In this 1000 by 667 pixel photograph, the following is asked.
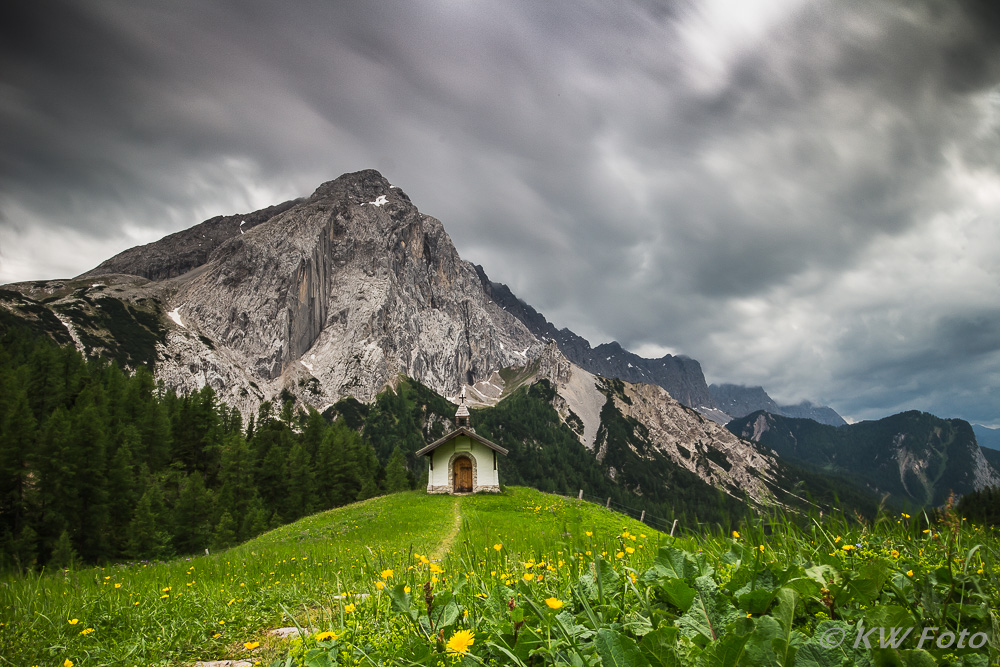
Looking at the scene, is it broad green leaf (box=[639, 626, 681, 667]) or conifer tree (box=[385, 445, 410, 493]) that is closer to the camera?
broad green leaf (box=[639, 626, 681, 667])

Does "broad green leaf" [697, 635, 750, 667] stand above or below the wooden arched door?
above

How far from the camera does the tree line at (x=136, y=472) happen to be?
38406 millimetres

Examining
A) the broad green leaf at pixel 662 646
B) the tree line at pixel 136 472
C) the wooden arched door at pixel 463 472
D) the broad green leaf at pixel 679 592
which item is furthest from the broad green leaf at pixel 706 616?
the wooden arched door at pixel 463 472

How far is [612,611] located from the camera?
2412 mm

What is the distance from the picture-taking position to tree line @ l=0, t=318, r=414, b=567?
38406 mm

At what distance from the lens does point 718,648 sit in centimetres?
148

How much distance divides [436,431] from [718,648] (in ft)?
618

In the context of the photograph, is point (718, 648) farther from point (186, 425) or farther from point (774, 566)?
point (186, 425)

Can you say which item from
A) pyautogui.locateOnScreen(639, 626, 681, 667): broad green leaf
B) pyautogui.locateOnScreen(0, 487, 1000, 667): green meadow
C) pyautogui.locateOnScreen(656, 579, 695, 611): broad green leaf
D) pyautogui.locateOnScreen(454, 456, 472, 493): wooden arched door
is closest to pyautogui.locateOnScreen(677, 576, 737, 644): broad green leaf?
pyautogui.locateOnScreen(0, 487, 1000, 667): green meadow

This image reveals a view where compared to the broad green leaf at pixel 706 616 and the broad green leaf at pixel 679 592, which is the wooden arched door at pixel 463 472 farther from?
the broad green leaf at pixel 706 616

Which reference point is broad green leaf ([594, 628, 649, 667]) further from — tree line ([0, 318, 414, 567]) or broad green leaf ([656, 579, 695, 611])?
tree line ([0, 318, 414, 567])

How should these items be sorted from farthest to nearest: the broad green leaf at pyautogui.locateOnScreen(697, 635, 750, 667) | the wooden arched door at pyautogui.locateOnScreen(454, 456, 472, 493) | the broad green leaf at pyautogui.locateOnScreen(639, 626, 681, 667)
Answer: the wooden arched door at pyautogui.locateOnScreen(454, 456, 472, 493) < the broad green leaf at pyautogui.locateOnScreen(639, 626, 681, 667) < the broad green leaf at pyautogui.locateOnScreen(697, 635, 750, 667)

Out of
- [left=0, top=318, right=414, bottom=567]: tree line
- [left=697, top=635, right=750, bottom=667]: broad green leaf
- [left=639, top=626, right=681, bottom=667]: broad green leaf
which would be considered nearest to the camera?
[left=697, top=635, right=750, bottom=667]: broad green leaf

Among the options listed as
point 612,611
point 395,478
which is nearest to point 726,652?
point 612,611
